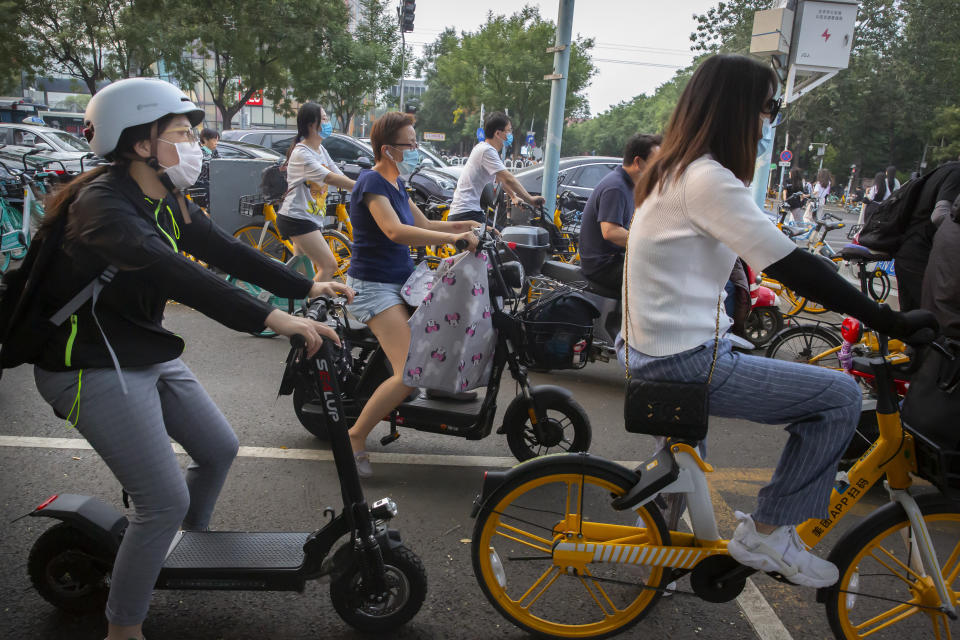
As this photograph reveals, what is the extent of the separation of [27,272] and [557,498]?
5.90 ft

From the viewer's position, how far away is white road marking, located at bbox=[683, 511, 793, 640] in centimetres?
261

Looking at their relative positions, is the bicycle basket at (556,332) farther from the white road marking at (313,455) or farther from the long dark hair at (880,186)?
the long dark hair at (880,186)

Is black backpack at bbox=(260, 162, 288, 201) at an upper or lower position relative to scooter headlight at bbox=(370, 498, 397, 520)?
upper

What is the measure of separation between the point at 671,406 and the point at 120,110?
73.5 inches

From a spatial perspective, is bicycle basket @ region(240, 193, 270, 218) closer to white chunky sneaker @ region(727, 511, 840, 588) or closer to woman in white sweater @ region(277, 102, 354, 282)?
woman in white sweater @ region(277, 102, 354, 282)

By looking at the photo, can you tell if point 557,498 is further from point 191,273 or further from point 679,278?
point 191,273

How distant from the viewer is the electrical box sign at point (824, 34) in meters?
13.9

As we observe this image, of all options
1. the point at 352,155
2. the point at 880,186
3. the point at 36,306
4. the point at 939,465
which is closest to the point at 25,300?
the point at 36,306

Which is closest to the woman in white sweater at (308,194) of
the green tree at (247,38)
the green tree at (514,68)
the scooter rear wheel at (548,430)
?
the scooter rear wheel at (548,430)

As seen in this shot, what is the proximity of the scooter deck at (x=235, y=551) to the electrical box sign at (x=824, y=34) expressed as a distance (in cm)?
1462

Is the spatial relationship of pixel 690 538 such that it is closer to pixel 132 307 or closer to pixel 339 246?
pixel 132 307

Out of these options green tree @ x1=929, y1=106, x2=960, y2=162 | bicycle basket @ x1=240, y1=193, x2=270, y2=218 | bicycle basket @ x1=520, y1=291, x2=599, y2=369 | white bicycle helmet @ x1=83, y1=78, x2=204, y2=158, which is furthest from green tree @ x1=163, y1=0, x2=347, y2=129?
green tree @ x1=929, y1=106, x2=960, y2=162

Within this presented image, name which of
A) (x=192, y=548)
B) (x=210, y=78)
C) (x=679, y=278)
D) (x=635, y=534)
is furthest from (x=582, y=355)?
(x=210, y=78)

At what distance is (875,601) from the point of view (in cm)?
230
